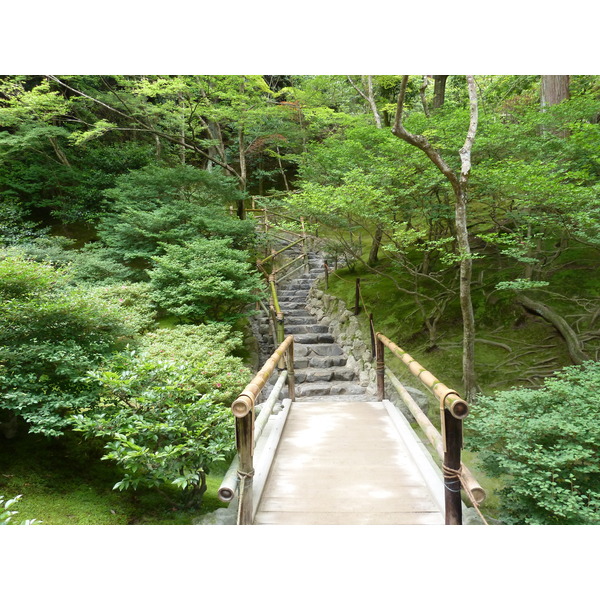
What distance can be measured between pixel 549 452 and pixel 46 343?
3.18 metres

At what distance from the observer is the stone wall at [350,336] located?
16.3ft

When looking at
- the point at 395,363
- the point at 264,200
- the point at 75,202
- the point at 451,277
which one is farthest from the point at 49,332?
the point at 264,200

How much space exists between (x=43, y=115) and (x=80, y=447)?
6.95 m

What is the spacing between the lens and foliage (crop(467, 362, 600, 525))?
1.88 metres

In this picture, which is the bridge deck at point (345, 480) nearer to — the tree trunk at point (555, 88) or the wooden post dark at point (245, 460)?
the wooden post dark at point (245, 460)

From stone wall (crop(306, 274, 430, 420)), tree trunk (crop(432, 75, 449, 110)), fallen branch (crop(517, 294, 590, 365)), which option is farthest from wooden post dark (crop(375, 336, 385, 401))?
tree trunk (crop(432, 75, 449, 110))

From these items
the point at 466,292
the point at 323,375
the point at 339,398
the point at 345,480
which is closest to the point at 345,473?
the point at 345,480

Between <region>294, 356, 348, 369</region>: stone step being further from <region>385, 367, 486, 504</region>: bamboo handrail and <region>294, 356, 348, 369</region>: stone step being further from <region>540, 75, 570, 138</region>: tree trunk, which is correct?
<region>540, 75, 570, 138</region>: tree trunk

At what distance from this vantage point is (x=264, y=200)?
927cm

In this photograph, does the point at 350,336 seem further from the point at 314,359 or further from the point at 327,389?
the point at 327,389

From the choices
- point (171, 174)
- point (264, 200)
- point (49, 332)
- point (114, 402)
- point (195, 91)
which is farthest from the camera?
point (264, 200)
